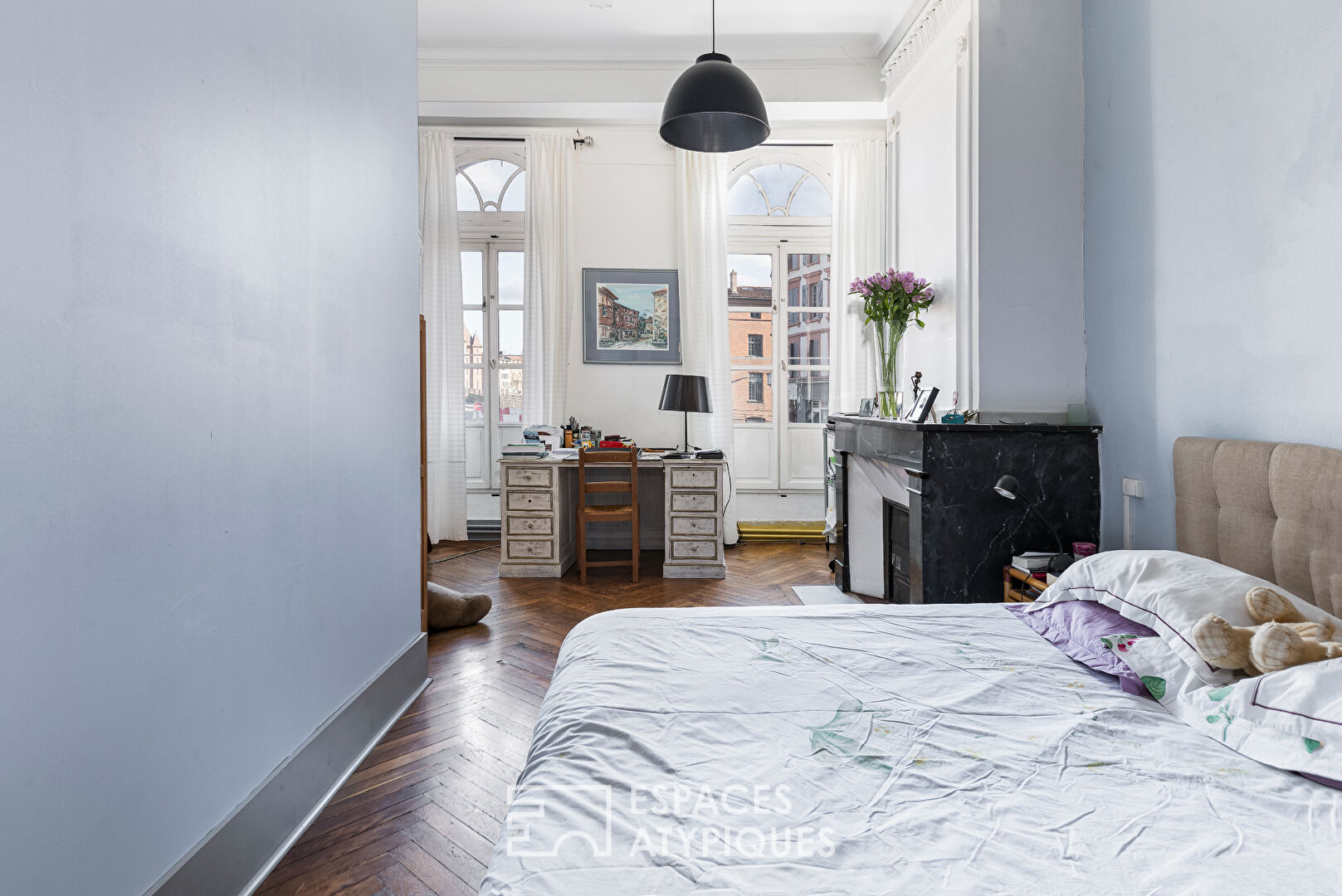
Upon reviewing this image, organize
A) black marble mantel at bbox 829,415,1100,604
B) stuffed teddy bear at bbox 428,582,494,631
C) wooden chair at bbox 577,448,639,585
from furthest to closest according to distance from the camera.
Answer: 1. wooden chair at bbox 577,448,639,585
2. stuffed teddy bear at bbox 428,582,494,631
3. black marble mantel at bbox 829,415,1100,604

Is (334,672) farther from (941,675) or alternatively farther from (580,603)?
(580,603)

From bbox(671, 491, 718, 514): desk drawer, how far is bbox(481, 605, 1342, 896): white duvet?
2.77 metres

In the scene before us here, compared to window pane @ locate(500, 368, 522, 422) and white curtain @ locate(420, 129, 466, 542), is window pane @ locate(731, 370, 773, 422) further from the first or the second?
white curtain @ locate(420, 129, 466, 542)

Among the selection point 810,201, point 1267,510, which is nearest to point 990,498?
point 1267,510

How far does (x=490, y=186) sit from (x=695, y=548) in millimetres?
3381

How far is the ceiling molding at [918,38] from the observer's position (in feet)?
10.7

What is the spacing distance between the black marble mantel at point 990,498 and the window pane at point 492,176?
13.2ft

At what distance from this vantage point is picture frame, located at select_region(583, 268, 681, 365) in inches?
199

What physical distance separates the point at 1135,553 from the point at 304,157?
7.71 feet

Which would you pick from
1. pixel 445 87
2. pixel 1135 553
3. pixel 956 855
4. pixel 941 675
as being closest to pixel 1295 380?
pixel 1135 553

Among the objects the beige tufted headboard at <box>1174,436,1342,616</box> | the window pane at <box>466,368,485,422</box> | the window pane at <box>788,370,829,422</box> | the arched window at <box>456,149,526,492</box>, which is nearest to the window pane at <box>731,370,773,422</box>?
the window pane at <box>788,370,829,422</box>

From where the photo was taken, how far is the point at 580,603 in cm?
361

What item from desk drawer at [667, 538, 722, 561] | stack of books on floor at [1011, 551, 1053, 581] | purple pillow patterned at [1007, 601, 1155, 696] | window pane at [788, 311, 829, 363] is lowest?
desk drawer at [667, 538, 722, 561]

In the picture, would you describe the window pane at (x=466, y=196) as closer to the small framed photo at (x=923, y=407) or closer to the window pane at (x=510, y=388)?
the window pane at (x=510, y=388)
